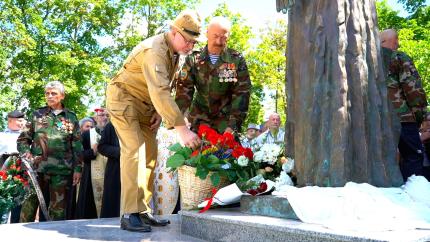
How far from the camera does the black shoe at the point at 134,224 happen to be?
4.19 metres

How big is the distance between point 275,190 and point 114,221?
171 centimetres

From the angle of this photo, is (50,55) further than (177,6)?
No

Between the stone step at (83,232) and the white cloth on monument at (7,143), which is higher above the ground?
the white cloth on monument at (7,143)

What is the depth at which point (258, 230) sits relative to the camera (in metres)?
3.48

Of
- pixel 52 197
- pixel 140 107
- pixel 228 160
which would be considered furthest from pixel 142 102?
pixel 52 197

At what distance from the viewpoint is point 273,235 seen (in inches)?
132

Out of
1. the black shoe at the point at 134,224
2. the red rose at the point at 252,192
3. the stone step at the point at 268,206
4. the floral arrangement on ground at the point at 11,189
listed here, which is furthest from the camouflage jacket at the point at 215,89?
the floral arrangement on ground at the point at 11,189

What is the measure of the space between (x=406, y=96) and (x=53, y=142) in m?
4.29

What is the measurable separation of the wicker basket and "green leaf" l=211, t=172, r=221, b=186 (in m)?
0.04

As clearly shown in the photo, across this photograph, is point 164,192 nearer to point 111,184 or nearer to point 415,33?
point 111,184

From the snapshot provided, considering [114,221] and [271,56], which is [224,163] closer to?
[114,221]

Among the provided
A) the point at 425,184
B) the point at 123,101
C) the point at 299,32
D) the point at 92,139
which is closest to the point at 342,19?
the point at 299,32

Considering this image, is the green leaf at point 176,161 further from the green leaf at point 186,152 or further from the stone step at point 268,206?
the stone step at point 268,206

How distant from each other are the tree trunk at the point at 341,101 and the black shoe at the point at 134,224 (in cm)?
133
